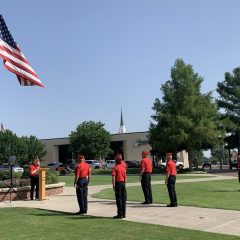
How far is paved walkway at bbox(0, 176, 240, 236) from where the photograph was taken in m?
11.2

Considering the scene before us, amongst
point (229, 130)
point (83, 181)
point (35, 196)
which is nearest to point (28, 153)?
point (229, 130)

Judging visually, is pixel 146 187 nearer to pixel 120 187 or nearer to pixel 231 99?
pixel 120 187

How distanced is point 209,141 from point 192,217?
39.8 metres

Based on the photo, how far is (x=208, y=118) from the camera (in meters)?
51.5

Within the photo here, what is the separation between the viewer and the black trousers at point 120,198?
12.4 m

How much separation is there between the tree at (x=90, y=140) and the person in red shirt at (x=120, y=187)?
59404 mm

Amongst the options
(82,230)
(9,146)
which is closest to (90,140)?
(9,146)

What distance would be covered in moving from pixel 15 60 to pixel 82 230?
17.1 feet

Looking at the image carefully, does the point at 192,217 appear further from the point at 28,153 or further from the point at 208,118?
the point at 28,153

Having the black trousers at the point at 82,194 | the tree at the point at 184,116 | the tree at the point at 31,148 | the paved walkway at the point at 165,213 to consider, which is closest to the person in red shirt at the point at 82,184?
the black trousers at the point at 82,194

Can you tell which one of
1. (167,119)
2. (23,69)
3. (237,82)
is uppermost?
(237,82)

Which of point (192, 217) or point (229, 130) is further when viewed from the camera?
point (229, 130)

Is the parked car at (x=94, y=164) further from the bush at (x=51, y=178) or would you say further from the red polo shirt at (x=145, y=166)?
the red polo shirt at (x=145, y=166)

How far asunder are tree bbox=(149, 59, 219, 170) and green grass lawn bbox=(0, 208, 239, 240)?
123ft
